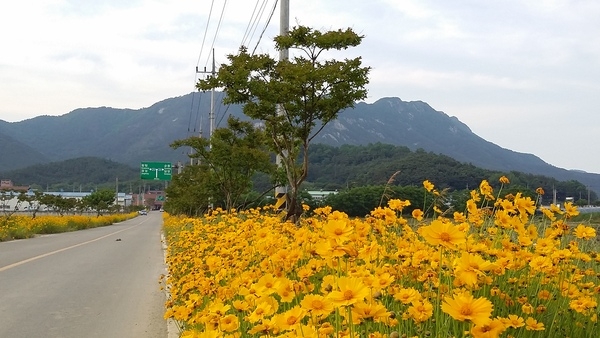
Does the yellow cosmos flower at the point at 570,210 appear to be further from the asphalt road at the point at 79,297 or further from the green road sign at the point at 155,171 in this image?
the green road sign at the point at 155,171

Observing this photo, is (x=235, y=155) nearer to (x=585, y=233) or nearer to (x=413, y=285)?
(x=413, y=285)

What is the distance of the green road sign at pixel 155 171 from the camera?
48312 mm

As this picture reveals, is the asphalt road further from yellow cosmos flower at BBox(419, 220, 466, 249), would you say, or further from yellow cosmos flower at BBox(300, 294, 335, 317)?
yellow cosmos flower at BBox(419, 220, 466, 249)

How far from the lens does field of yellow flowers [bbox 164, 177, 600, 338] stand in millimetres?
2004

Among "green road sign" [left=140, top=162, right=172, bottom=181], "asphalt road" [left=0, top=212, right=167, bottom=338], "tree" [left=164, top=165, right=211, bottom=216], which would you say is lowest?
"asphalt road" [left=0, top=212, right=167, bottom=338]

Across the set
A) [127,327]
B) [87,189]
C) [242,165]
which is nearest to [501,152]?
[87,189]

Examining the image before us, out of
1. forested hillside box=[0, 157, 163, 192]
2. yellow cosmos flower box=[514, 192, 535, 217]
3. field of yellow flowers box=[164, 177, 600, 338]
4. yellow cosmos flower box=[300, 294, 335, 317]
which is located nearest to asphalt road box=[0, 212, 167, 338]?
field of yellow flowers box=[164, 177, 600, 338]

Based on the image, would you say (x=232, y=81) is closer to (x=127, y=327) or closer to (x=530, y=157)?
(x=127, y=327)

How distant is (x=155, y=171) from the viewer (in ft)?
160

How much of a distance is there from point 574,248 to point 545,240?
143 mm

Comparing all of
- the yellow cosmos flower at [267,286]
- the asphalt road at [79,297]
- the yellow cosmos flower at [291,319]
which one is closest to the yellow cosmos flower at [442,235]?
the yellow cosmos flower at [291,319]

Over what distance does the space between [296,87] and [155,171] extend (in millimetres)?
40433

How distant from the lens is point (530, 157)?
7343 inches

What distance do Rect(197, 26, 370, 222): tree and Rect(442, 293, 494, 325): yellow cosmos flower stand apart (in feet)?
26.8
